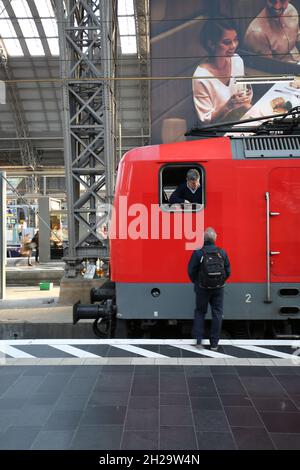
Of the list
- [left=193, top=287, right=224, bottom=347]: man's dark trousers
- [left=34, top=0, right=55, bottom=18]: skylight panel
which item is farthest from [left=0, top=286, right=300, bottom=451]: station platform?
[left=34, top=0, right=55, bottom=18]: skylight panel

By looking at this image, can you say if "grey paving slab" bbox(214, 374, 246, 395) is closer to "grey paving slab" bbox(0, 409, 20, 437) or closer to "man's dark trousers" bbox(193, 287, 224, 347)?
"man's dark trousers" bbox(193, 287, 224, 347)

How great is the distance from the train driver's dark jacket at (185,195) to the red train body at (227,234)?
82 millimetres

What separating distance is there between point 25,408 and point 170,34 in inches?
704

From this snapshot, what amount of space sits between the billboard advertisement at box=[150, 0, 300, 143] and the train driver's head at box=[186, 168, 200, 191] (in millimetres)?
13587

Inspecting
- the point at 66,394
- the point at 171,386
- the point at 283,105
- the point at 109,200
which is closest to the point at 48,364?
the point at 66,394

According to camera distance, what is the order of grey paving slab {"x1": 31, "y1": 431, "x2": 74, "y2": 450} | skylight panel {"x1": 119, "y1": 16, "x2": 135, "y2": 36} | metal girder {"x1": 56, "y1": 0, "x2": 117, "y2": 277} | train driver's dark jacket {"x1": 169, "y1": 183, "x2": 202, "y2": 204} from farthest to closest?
skylight panel {"x1": 119, "y1": 16, "x2": 135, "y2": 36}, metal girder {"x1": 56, "y1": 0, "x2": 117, "y2": 277}, train driver's dark jacket {"x1": 169, "y1": 183, "x2": 202, "y2": 204}, grey paving slab {"x1": 31, "y1": 431, "x2": 74, "y2": 450}

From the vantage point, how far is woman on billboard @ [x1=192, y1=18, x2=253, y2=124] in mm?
18625

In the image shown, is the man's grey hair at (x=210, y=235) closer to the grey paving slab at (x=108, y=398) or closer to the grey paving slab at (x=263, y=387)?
the grey paving slab at (x=263, y=387)

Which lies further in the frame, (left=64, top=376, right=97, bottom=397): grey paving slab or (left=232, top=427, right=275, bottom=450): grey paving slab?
(left=64, top=376, right=97, bottom=397): grey paving slab

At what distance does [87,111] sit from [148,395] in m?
7.04

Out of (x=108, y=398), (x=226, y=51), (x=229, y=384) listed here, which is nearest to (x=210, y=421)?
(x=229, y=384)

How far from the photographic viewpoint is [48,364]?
17.5 ft

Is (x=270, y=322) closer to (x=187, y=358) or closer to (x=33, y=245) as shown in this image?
(x=187, y=358)

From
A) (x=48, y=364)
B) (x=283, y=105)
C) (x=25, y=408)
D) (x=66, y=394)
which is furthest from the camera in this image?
(x=283, y=105)
